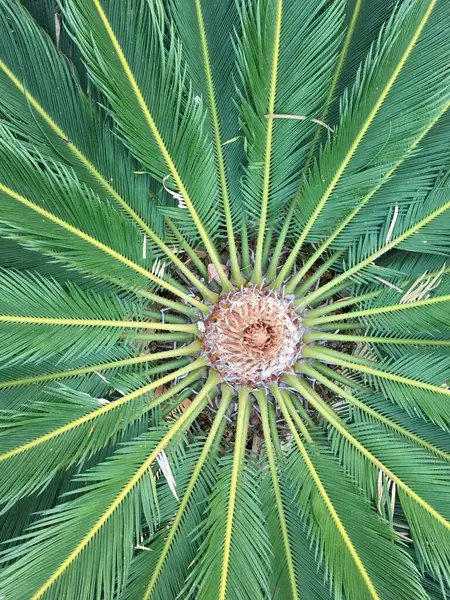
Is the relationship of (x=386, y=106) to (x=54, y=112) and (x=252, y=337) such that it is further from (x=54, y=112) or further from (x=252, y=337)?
(x=54, y=112)

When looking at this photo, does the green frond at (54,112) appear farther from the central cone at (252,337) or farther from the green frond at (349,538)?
the green frond at (349,538)

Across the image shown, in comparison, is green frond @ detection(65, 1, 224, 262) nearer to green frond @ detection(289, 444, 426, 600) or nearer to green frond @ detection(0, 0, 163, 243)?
green frond @ detection(0, 0, 163, 243)

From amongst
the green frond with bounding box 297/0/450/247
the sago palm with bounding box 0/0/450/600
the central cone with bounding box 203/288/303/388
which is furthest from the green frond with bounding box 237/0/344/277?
the central cone with bounding box 203/288/303/388

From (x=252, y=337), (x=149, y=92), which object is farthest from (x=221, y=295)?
(x=149, y=92)

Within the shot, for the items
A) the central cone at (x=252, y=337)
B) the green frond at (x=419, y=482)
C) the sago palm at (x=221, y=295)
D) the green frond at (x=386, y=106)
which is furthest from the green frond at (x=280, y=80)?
the green frond at (x=419, y=482)

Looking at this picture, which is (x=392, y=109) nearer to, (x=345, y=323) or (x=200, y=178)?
(x=200, y=178)

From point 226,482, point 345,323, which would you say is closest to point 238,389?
point 226,482

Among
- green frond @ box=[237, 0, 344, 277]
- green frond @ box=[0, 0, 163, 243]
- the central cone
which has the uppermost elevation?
green frond @ box=[237, 0, 344, 277]
